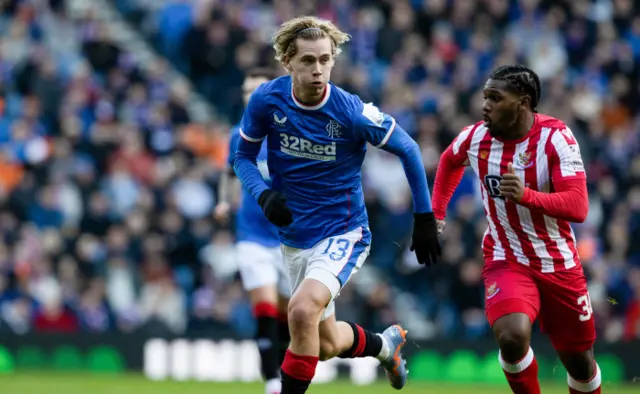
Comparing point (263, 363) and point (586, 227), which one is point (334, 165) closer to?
point (263, 363)

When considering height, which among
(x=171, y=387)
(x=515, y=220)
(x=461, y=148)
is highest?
(x=461, y=148)

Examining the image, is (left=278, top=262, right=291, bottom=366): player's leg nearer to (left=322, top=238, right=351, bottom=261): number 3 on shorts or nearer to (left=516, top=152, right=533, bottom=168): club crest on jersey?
(left=322, top=238, right=351, bottom=261): number 3 on shorts

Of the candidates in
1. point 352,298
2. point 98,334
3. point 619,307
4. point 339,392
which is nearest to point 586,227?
point 619,307

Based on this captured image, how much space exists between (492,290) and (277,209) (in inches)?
60.5

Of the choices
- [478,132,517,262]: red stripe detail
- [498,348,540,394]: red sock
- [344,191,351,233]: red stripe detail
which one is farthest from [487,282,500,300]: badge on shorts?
[344,191,351,233]: red stripe detail

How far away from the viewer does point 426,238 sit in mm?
7742

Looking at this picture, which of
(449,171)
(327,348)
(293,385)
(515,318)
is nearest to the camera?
(293,385)

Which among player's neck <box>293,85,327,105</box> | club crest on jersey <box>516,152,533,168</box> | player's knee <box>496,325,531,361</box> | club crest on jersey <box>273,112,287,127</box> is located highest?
player's neck <box>293,85,327,105</box>

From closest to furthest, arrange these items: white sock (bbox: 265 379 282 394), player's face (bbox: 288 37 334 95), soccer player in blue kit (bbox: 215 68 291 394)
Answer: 1. player's face (bbox: 288 37 334 95)
2. white sock (bbox: 265 379 282 394)
3. soccer player in blue kit (bbox: 215 68 291 394)

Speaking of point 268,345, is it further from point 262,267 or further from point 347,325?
point 347,325

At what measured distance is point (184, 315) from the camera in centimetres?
1559

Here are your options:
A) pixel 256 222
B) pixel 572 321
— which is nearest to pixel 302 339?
pixel 572 321

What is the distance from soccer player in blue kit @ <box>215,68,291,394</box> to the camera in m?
9.98

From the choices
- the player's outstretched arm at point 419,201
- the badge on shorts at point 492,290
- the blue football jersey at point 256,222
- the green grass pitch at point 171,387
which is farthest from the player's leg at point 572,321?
the green grass pitch at point 171,387
